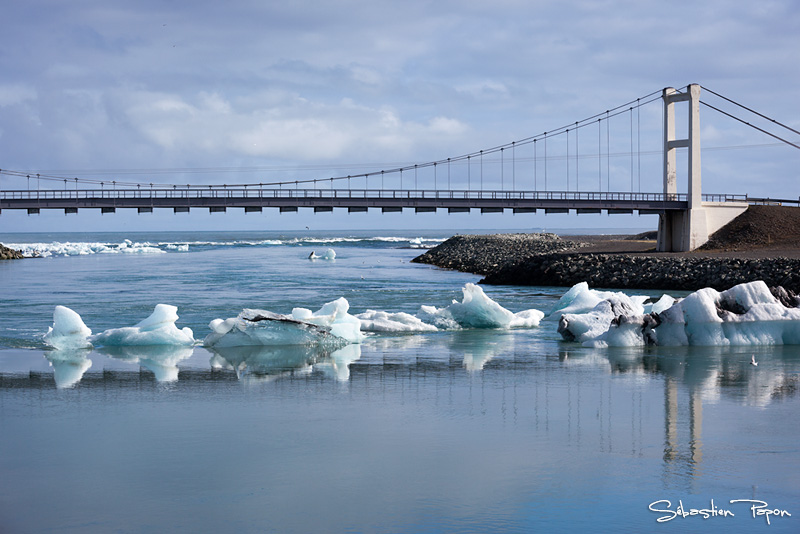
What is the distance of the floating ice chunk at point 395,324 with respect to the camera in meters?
19.1

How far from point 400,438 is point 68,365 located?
7.76 m

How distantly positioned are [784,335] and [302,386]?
992cm

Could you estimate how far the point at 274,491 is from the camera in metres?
7.29

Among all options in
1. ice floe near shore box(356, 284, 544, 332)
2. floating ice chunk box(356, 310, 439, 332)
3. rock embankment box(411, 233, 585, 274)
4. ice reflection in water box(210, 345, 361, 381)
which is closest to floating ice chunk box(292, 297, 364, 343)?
ice reflection in water box(210, 345, 361, 381)

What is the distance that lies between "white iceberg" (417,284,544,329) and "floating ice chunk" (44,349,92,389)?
26.4 feet

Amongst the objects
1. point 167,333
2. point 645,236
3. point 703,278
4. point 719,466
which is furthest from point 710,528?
point 645,236

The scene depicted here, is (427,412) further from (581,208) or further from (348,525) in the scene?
(581,208)

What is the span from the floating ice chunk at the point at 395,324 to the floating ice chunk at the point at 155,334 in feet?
14.0

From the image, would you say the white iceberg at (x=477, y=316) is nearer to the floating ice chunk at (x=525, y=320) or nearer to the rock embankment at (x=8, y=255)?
the floating ice chunk at (x=525, y=320)

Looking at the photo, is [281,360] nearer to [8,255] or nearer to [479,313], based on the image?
[479,313]

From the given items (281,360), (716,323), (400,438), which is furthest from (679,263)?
(400,438)

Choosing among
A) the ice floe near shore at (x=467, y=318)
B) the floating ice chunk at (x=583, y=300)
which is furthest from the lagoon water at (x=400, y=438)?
the floating ice chunk at (x=583, y=300)

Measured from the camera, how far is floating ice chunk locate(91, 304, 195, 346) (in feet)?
53.7

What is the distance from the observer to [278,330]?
53.2 feet
